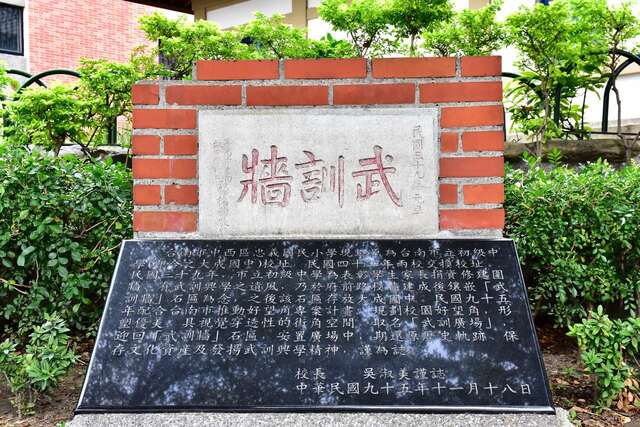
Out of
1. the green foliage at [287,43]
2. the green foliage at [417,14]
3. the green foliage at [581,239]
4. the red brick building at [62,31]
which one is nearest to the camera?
the green foliage at [581,239]

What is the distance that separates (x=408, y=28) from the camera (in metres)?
5.13

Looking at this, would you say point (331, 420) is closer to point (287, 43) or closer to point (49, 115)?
point (49, 115)

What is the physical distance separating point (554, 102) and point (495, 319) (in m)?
3.57

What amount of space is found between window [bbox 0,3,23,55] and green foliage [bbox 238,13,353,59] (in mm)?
10920

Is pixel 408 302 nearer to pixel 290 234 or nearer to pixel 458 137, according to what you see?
pixel 290 234

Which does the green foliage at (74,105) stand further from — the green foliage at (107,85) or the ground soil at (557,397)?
the ground soil at (557,397)

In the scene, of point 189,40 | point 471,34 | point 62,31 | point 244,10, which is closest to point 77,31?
point 62,31

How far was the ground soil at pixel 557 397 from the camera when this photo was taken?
2.51m

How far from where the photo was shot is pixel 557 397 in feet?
8.92

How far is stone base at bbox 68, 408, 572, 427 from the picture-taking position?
6.32 ft

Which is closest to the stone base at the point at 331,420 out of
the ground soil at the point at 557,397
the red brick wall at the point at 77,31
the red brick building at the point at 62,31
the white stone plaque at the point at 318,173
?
the ground soil at the point at 557,397

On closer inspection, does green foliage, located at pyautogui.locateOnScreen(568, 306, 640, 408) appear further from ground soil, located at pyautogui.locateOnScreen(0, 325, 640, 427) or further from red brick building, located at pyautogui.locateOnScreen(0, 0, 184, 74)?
red brick building, located at pyautogui.locateOnScreen(0, 0, 184, 74)

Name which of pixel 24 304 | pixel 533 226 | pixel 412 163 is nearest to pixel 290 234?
pixel 412 163

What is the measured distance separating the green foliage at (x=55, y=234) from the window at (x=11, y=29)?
1246cm
